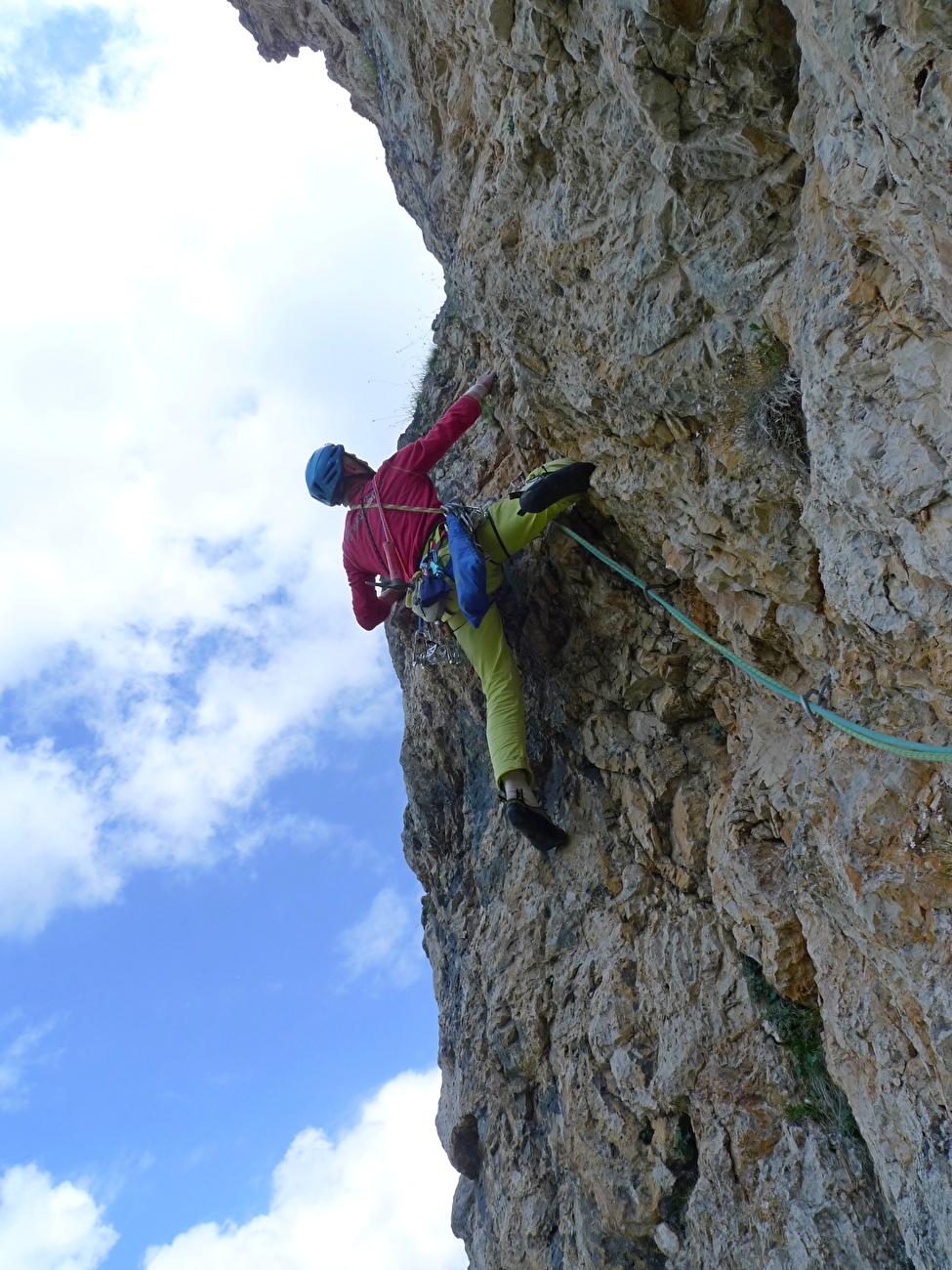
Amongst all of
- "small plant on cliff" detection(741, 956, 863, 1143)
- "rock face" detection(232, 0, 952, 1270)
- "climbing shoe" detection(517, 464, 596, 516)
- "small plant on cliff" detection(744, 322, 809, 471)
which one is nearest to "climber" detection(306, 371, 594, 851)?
"climbing shoe" detection(517, 464, 596, 516)

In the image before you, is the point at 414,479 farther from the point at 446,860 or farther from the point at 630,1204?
the point at 630,1204

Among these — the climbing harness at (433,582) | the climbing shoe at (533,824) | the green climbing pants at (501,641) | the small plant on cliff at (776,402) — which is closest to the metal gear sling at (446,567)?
the climbing harness at (433,582)

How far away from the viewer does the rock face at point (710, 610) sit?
327 centimetres

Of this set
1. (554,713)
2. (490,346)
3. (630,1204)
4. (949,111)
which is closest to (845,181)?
(949,111)

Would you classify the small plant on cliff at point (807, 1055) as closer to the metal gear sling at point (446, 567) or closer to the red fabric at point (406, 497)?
the metal gear sling at point (446, 567)

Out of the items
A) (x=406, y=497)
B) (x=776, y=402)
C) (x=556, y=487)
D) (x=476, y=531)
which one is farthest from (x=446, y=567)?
(x=776, y=402)

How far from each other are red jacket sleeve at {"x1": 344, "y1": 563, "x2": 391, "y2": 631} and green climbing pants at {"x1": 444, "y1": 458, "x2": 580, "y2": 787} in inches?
42.6

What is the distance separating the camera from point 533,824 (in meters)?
6.18

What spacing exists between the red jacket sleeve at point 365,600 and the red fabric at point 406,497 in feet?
0.67

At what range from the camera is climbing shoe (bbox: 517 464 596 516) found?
222 inches

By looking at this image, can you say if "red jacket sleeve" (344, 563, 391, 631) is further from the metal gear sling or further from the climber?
the metal gear sling

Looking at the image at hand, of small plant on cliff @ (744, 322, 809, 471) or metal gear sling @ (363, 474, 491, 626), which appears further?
metal gear sling @ (363, 474, 491, 626)

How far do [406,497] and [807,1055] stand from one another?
4.44 metres

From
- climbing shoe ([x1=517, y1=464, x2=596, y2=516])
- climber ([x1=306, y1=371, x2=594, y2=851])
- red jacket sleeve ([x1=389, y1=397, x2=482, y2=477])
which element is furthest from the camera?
red jacket sleeve ([x1=389, y1=397, x2=482, y2=477])
